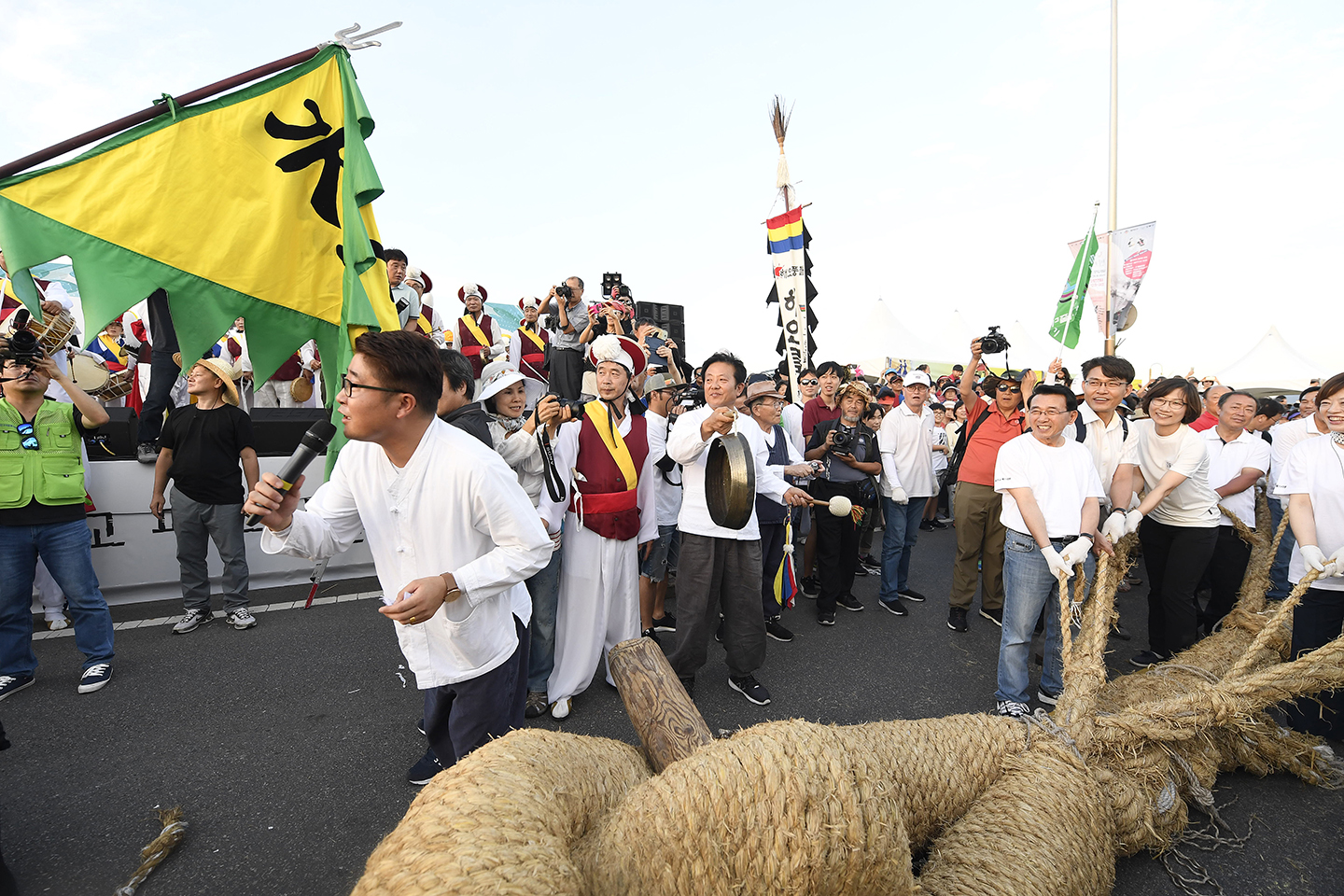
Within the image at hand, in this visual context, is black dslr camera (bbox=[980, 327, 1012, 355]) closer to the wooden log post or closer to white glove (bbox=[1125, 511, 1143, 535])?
white glove (bbox=[1125, 511, 1143, 535])

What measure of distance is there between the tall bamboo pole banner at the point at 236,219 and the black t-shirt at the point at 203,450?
2.55 m

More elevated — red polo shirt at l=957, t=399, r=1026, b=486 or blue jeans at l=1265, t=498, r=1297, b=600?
red polo shirt at l=957, t=399, r=1026, b=486

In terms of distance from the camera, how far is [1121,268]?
9.20 metres

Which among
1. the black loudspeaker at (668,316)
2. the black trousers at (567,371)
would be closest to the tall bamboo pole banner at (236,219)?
the black trousers at (567,371)

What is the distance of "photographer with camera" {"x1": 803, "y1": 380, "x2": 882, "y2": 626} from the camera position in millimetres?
5203

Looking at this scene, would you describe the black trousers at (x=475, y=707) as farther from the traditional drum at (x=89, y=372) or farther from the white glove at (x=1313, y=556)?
the traditional drum at (x=89, y=372)

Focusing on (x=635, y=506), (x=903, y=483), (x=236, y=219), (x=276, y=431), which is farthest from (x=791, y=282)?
(x=236, y=219)

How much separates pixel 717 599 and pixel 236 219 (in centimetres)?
324

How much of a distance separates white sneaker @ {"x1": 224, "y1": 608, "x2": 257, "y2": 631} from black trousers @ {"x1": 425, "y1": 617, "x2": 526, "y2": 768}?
3372 millimetres

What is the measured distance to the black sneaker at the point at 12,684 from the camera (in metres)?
3.57

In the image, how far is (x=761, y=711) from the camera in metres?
3.61

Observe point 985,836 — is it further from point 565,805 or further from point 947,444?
point 947,444

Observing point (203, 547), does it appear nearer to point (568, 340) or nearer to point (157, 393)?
point (157, 393)

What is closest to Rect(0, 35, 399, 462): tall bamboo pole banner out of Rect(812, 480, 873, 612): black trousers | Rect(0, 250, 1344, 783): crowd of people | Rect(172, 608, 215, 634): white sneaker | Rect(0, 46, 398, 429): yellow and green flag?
Rect(0, 46, 398, 429): yellow and green flag
